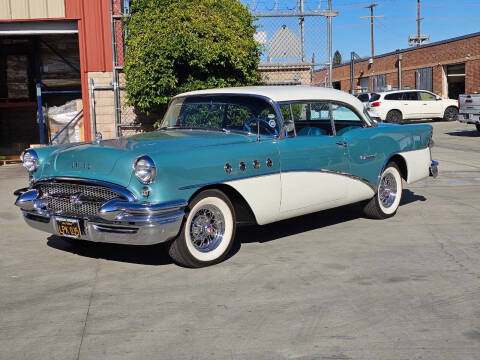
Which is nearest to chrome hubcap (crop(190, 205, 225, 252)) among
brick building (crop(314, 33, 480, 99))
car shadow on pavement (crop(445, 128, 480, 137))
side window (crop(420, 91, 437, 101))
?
car shadow on pavement (crop(445, 128, 480, 137))

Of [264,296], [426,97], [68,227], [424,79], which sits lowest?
[264,296]

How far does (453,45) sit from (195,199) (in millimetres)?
33045

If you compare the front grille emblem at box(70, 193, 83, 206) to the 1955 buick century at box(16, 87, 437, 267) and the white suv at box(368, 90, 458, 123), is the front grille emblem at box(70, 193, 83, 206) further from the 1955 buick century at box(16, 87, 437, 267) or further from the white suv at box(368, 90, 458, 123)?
the white suv at box(368, 90, 458, 123)

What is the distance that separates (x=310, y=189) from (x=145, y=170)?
6.47 ft

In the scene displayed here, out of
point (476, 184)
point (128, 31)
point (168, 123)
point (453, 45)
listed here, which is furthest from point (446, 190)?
point (453, 45)

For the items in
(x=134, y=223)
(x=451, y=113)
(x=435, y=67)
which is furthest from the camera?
(x=435, y=67)

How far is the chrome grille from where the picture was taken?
5.27m

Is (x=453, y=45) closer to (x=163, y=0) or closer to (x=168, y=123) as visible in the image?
(x=163, y=0)

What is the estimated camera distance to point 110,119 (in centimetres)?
1472

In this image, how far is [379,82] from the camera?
45.3m

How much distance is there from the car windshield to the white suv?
2126cm

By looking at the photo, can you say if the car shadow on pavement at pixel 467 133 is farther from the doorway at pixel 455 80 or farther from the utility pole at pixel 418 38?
the utility pole at pixel 418 38

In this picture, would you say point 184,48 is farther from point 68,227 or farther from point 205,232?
point 68,227

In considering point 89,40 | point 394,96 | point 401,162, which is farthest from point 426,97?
point 401,162
